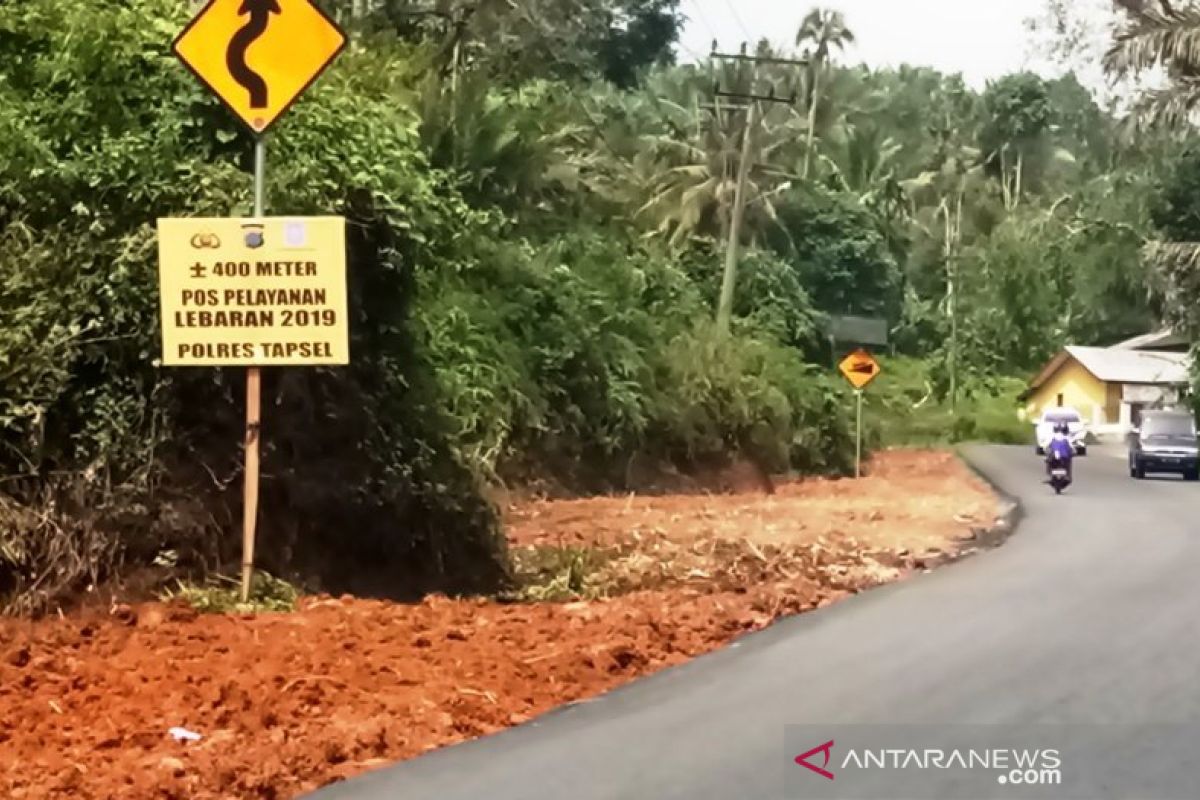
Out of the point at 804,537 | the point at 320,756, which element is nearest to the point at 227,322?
the point at 320,756

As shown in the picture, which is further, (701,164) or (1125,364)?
(1125,364)

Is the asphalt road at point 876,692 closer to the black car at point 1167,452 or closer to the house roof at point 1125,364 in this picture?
the black car at point 1167,452

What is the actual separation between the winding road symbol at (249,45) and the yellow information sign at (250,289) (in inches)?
30.6

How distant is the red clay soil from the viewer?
6723 millimetres

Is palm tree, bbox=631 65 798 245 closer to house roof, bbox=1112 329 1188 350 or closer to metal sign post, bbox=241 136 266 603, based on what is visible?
house roof, bbox=1112 329 1188 350

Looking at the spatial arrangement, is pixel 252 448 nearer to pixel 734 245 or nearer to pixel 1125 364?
pixel 734 245

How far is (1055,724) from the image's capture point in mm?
7254

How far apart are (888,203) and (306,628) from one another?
155 feet

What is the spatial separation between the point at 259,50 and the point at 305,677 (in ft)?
13.4

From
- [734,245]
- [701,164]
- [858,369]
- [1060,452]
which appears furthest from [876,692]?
[701,164]

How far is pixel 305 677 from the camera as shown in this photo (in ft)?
26.5

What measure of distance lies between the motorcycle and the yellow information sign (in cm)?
1893

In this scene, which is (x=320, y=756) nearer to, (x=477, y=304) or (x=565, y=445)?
(x=477, y=304)

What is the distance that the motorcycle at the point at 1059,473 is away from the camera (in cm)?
2692
